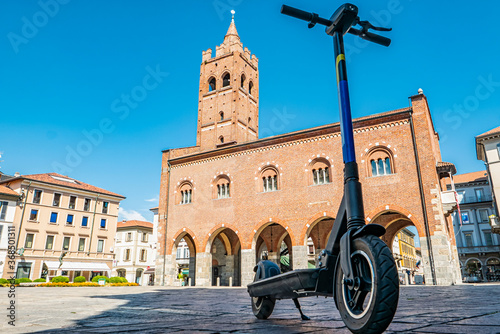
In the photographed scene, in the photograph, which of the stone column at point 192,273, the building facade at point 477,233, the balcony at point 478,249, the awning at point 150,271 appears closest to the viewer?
the stone column at point 192,273

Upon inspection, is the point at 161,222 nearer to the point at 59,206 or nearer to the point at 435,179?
the point at 59,206

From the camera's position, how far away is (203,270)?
25531mm

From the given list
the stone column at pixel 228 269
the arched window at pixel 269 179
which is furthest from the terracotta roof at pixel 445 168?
the stone column at pixel 228 269

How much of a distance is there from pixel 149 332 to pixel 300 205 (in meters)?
20.1

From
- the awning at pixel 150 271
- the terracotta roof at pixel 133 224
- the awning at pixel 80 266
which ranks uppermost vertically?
the terracotta roof at pixel 133 224

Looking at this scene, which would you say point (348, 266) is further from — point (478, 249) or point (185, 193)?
point (478, 249)

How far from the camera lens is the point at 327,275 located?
3176 mm

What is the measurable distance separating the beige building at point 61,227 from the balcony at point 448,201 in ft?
110

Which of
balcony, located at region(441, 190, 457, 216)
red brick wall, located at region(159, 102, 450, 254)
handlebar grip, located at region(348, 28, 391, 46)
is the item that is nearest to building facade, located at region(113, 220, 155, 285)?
red brick wall, located at region(159, 102, 450, 254)

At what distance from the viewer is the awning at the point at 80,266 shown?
34656mm

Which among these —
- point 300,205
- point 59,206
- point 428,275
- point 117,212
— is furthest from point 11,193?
point 428,275

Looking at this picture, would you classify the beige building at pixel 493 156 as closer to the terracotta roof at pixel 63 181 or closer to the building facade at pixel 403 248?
the building facade at pixel 403 248

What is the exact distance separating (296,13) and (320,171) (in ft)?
64.8

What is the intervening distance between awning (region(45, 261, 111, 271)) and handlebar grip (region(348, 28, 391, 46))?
37.9 m
